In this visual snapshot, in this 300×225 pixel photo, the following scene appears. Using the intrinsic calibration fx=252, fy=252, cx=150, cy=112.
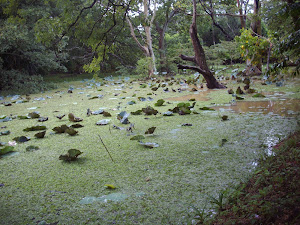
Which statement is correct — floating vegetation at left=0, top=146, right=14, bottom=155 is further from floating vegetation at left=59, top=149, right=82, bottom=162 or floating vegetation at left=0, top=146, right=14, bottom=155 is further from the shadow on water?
the shadow on water

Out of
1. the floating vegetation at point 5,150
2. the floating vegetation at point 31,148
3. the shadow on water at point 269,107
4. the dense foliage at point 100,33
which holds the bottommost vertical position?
the floating vegetation at point 31,148

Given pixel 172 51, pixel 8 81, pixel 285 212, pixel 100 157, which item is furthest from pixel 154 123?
pixel 172 51

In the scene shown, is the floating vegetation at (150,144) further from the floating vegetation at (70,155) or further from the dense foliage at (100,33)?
the dense foliage at (100,33)

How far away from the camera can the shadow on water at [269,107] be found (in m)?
2.24

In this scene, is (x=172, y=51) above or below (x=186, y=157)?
above

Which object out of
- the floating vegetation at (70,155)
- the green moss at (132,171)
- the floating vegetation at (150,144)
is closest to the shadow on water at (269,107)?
the green moss at (132,171)

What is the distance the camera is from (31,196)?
3.23 ft

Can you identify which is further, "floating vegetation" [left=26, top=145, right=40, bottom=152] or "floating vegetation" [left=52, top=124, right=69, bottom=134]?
"floating vegetation" [left=52, top=124, right=69, bottom=134]

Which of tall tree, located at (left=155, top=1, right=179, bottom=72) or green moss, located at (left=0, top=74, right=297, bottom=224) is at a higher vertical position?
tall tree, located at (left=155, top=1, right=179, bottom=72)

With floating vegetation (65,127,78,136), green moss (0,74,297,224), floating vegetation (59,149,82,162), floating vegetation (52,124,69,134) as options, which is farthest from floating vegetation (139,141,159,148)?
floating vegetation (52,124,69,134)

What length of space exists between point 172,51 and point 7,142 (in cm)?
1049

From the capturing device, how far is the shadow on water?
7.36ft

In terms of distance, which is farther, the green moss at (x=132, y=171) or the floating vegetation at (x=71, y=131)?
the floating vegetation at (x=71, y=131)

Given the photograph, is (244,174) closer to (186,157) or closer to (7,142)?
(186,157)
